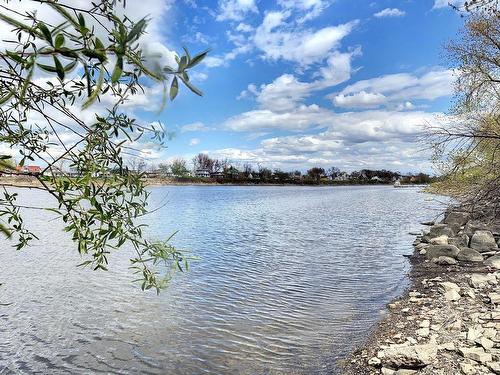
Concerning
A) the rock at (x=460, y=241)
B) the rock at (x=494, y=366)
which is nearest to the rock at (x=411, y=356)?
the rock at (x=494, y=366)

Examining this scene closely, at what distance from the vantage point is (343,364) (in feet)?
25.4

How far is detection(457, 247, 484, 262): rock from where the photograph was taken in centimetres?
1541

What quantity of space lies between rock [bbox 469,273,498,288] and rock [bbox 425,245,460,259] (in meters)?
4.49

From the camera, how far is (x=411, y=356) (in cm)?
657

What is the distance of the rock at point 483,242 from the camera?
54.4 feet

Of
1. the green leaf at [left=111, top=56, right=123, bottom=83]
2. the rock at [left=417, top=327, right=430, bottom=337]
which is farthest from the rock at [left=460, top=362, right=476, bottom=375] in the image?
the green leaf at [left=111, top=56, right=123, bottom=83]

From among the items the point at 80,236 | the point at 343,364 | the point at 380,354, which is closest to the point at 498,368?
the point at 380,354

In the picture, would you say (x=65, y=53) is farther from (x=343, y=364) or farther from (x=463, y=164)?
(x=463, y=164)

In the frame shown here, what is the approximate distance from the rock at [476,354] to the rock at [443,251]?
1117 centimetres

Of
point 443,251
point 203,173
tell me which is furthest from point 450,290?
point 203,173

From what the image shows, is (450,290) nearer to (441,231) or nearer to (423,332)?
(423,332)

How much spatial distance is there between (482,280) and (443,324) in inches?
166

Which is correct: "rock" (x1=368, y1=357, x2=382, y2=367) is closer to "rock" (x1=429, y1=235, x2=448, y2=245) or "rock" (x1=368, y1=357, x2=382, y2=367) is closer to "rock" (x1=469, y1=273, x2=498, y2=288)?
"rock" (x1=469, y1=273, x2=498, y2=288)

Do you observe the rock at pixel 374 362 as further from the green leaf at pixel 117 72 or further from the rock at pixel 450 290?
the green leaf at pixel 117 72
